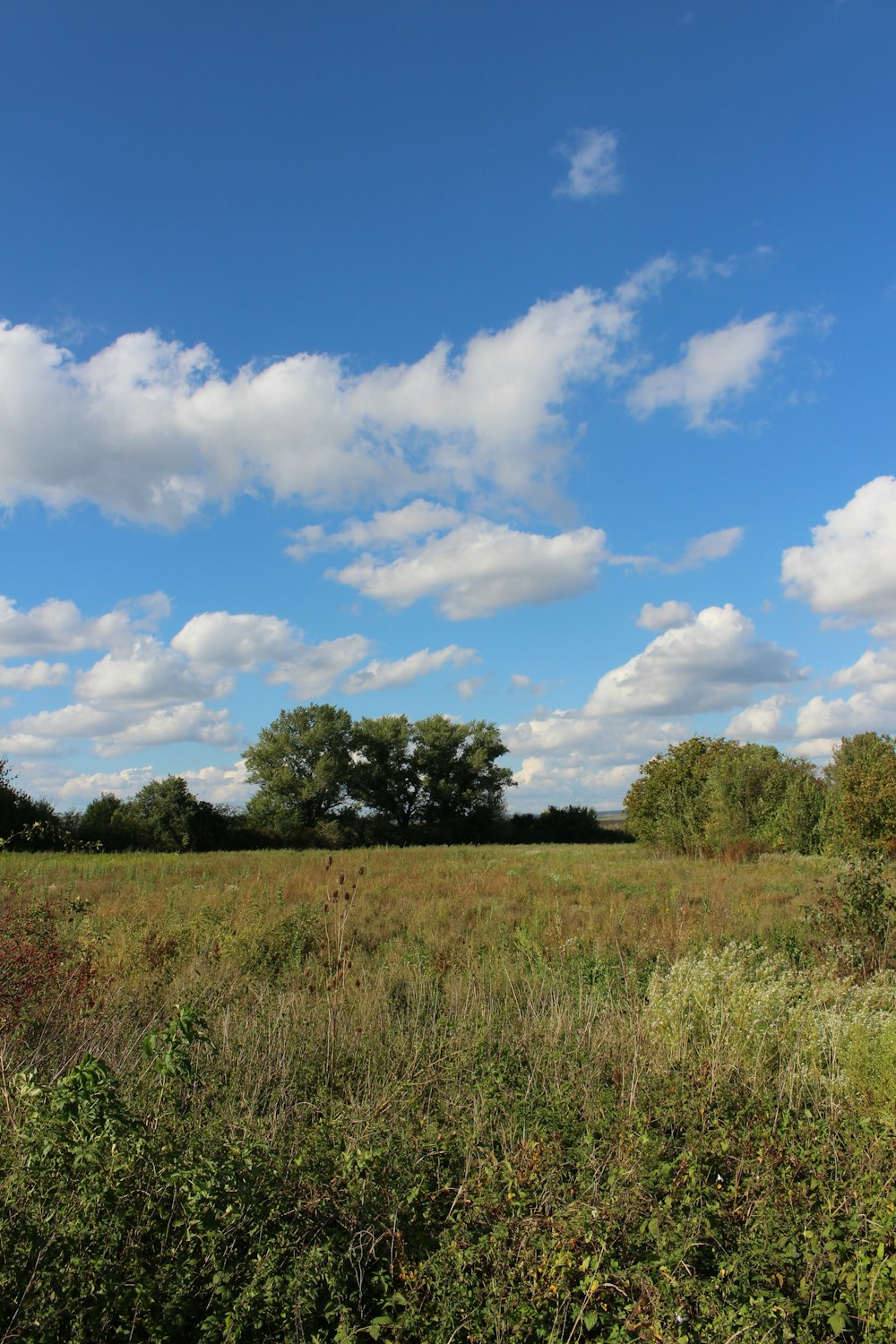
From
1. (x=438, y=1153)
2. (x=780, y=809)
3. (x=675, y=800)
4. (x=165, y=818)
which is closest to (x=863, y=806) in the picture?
(x=780, y=809)

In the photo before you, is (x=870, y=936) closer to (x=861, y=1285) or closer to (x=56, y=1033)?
(x=861, y=1285)

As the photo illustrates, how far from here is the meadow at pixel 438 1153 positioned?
2828 mm

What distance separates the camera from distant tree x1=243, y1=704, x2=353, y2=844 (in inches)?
2096

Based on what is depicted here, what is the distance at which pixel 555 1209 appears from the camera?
3211mm

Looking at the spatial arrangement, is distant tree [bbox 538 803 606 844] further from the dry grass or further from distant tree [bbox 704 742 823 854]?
the dry grass

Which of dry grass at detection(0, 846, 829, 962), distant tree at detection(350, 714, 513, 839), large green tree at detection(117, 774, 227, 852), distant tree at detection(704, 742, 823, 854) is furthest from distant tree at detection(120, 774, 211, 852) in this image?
distant tree at detection(704, 742, 823, 854)

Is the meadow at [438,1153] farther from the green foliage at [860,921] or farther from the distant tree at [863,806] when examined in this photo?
the distant tree at [863,806]

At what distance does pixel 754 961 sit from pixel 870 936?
4.15ft

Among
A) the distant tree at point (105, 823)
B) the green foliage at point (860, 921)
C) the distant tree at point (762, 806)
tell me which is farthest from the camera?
the distant tree at point (105, 823)

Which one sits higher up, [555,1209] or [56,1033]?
[56,1033]

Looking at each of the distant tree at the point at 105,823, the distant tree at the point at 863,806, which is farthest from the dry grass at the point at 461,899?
the distant tree at the point at 105,823

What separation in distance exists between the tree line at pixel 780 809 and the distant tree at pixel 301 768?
84.5 feet

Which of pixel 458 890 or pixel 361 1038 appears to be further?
pixel 458 890

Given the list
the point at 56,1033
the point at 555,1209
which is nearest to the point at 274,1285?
the point at 555,1209
